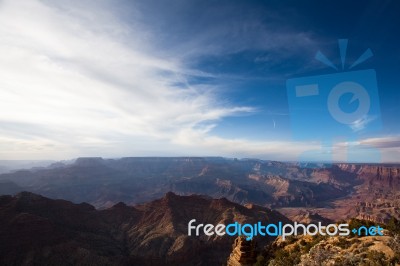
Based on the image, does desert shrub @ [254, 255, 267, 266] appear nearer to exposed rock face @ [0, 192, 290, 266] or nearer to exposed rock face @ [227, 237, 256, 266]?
exposed rock face @ [227, 237, 256, 266]

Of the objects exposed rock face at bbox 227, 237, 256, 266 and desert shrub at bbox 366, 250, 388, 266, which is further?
exposed rock face at bbox 227, 237, 256, 266

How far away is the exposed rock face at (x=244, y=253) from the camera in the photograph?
2556 cm

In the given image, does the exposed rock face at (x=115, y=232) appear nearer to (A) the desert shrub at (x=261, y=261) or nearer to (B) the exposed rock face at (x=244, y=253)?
(B) the exposed rock face at (x=244, y=253)

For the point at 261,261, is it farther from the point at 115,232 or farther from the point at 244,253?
the point at 115,232

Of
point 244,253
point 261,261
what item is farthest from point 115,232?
point 261,261

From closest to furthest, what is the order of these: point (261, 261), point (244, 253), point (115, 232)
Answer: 1. point (261, 261)
2. point (244, 253)
3. point (115, 232)

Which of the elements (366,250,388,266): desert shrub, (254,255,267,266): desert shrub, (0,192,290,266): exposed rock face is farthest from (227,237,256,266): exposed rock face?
(0,192,290,266): exposed rock face

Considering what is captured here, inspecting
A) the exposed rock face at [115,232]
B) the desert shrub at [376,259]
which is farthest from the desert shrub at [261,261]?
the exposed rock face at [115,232]

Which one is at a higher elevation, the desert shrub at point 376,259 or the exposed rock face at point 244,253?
the desert shrub at point 376,259

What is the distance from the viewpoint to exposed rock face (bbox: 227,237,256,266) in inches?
1006

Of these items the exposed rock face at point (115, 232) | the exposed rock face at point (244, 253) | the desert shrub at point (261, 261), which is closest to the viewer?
the desert shrub at point (261, 261)

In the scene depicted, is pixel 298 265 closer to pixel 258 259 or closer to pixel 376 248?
pixel 376 248

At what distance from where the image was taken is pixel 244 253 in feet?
84.5

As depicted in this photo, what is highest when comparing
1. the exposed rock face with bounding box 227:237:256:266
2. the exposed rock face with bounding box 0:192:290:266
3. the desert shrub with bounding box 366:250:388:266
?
the desert shrub with bounding box 366:250:388:266
